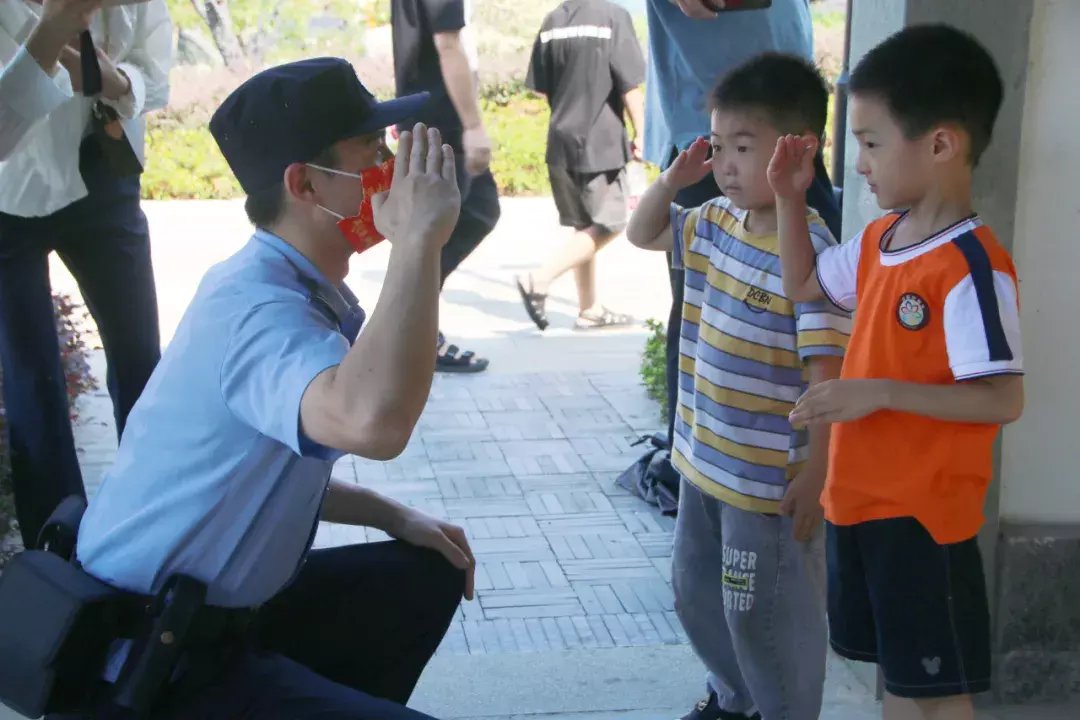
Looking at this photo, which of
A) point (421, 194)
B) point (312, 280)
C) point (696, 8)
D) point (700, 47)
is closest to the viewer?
point (421, 194)

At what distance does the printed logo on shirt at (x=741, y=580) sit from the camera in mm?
2611

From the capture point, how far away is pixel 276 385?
1968 mm

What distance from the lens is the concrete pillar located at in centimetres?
285

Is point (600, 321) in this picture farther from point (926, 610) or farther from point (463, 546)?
point (926, 610)

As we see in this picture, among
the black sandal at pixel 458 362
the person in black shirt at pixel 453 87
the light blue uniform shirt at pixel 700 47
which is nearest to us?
the light blue uniform shirt at pixel 700 47

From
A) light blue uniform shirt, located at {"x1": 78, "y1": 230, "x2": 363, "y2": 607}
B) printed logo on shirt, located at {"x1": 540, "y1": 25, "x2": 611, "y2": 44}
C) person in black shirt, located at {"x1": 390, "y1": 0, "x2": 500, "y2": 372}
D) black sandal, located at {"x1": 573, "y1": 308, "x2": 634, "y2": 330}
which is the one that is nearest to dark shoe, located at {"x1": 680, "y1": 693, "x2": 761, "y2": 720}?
light blue uniform shirt, located at {"x1": 78, "y1": 230, "x2": 363, "y2": 607}

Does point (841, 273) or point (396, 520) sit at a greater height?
point (841, 273)

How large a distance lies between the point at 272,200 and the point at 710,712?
1.50 m

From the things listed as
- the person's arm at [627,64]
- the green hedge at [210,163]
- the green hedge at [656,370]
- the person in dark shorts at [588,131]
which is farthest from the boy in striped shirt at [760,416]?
the green hedge at [210,163]

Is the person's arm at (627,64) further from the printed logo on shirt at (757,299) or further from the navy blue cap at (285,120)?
the navy blue cap at (285,120)

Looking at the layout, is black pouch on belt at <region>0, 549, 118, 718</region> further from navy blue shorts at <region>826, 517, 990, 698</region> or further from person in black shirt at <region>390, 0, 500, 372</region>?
person in black shirt at <region>390, 0, 500, 372</region>

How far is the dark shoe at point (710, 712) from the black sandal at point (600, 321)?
14.9 ft

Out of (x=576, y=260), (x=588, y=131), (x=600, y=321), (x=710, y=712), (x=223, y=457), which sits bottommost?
(x=600, y=321)

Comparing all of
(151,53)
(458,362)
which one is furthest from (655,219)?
(458,362)
